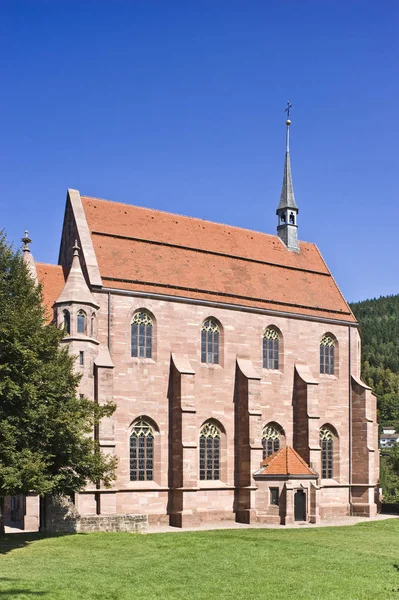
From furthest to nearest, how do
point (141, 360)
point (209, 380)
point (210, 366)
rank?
point (210, 366), point (209, 380), point (141, 360)

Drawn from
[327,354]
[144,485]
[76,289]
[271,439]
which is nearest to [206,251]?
[327,354]

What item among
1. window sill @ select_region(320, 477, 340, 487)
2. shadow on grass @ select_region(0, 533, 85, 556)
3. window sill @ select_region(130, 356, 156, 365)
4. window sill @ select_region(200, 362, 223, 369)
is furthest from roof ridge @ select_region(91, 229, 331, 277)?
shadow on grass @ select_region(0, 533, 85, 556)

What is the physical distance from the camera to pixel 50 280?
4438 centimetres

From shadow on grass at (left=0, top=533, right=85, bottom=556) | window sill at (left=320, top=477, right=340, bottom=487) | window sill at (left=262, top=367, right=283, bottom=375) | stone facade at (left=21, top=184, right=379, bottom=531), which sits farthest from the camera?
window sill at (left=320, top=477, right=340, bottom=487)

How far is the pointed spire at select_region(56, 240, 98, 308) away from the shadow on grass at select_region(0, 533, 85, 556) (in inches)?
465

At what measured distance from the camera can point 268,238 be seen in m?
55.9

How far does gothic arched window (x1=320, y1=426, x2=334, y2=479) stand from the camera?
50969 mm

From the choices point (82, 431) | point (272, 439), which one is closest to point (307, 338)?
point (272, 439)

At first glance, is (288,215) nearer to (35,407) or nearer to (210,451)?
(210,451)

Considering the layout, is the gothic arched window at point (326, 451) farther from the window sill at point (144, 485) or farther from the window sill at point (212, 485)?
the window sill at point (144, 485)

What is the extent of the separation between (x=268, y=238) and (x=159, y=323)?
49.5 feet

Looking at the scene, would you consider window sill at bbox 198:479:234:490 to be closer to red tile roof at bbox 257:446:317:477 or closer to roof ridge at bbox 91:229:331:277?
red tile roof at bbox 257:446:317:477

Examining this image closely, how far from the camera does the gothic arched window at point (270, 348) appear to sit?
161 ft

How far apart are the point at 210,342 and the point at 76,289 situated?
32.9 feet
